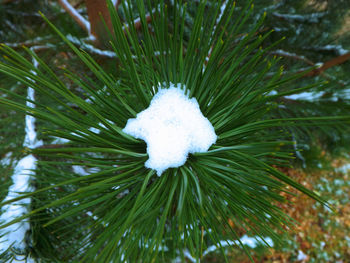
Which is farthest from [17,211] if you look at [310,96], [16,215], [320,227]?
[320,227]

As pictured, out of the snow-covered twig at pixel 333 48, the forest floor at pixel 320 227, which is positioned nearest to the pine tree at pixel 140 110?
the snow-covered twig at pixel 333 48

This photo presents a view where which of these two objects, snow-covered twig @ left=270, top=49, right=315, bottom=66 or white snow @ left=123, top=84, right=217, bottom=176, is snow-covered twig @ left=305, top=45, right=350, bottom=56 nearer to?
snow-covered twig @ left=270, top=49, right=315, bottom=66

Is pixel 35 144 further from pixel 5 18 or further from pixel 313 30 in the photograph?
pixel 313 30

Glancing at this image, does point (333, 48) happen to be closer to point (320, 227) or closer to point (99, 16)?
point (99, 16)

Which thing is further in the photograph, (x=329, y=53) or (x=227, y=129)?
(x=329, y=53)

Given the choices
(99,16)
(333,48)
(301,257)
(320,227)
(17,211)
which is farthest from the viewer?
(320,227)

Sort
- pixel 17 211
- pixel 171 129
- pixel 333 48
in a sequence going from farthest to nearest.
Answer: pixel 333 48, pixel 17 211, pixel 171 129

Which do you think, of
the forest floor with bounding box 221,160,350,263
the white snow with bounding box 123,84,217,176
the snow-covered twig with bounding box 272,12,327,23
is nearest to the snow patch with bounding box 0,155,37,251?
the white snow with bounding box 123,84,217,176

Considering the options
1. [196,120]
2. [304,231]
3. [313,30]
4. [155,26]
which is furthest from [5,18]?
[304,231]
